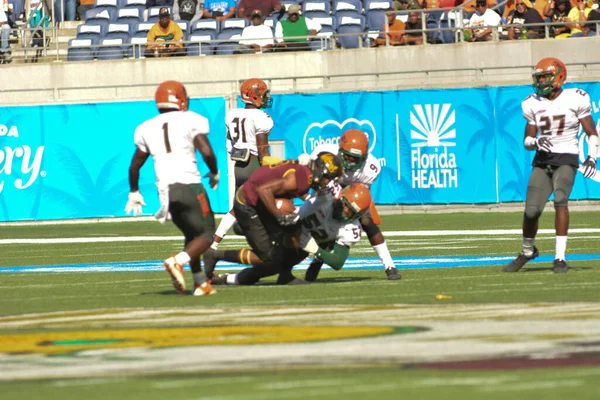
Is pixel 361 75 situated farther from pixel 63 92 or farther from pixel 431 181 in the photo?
pixel 63 92

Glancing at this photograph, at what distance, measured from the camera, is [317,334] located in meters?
8.14

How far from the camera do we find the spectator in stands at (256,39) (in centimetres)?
2719

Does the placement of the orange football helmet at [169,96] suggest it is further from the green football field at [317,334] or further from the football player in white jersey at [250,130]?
the football player in white jersey at [250,130]

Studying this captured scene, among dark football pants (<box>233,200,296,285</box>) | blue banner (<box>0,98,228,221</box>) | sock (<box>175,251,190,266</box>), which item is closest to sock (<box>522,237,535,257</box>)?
dark football pants (<box>233,200,296,285</box>)

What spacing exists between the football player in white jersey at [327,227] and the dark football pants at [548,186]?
68.3 inches

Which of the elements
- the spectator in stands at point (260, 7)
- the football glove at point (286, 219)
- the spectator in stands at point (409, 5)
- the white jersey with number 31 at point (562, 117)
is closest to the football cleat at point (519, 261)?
the white jersey with number 31 at point (562, 117)

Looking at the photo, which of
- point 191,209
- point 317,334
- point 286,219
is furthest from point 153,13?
point 317,334

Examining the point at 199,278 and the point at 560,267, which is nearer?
the point at 199,278

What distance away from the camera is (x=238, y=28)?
92.0ft

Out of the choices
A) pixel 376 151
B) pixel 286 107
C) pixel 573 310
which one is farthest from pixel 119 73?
pixel 573 310

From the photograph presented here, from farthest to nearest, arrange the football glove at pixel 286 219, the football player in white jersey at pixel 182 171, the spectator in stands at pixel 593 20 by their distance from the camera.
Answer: the spectator in stands at pixel 593 20 < the football glove at pixel 286 219 < the football player in white jersey at pixel 182 171

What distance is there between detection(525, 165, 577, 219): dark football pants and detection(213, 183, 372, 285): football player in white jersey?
1735mm

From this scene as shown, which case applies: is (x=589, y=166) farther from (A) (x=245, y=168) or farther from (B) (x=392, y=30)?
(B) (x=392, y=30)

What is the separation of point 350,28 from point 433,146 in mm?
4034
